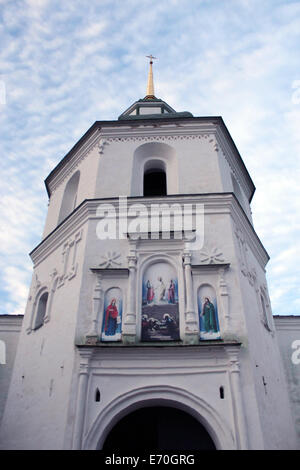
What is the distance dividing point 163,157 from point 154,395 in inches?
308

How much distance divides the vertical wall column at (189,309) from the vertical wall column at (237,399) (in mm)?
803

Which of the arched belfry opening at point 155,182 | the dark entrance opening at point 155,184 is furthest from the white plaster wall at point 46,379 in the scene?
the dark entrance opening at point 155,184

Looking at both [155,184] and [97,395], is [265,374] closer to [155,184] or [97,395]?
[97,395]

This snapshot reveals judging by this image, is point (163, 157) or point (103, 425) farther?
point (163, 157)

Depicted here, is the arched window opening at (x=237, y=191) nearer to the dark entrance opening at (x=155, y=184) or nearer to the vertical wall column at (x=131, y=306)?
the dark entrance opening at (x=155, y=184)

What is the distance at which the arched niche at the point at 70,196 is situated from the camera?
537 inches

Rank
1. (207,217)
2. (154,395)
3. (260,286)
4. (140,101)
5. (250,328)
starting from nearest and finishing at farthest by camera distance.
Answer: (154,395)
(250,328)
(207,217)
(260,286)
(140,101)

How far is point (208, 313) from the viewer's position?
9.05 m

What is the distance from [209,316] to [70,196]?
24.3 feet

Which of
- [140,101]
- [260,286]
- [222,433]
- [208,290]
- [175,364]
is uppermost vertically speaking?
[140,101]

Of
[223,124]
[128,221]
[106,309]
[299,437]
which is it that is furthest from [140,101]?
[299,437]

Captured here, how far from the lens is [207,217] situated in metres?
10.8

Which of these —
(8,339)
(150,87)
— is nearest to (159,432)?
(8,339)

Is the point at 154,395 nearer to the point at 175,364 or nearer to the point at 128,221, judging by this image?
the point at 175,364
